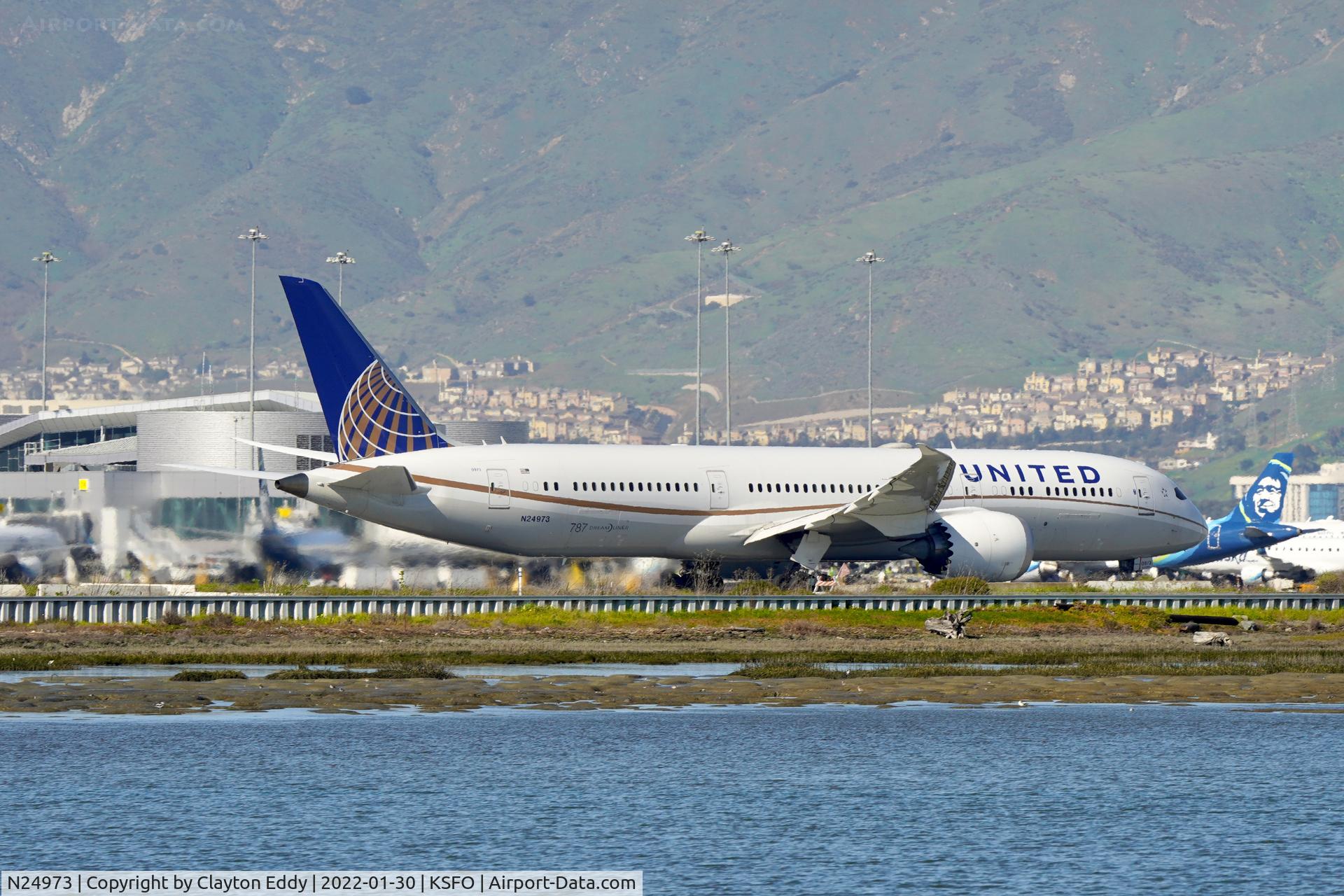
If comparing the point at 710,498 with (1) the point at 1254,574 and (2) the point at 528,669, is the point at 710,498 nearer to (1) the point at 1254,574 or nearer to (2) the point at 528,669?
(2) the point at 528,669

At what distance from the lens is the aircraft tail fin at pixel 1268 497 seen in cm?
10300

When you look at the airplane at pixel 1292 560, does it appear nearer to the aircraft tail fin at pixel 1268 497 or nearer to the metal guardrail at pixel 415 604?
the aircraft tail fin at pixel 1268 497

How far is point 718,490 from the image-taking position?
65.4 metres

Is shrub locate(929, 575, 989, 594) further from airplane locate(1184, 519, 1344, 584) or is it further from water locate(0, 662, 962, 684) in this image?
airplane locate(1184, 519, 1344, 584)

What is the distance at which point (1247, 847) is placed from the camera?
1187 inches

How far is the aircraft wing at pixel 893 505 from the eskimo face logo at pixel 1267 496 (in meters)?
42.1

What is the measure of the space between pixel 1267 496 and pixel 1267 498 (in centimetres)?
20

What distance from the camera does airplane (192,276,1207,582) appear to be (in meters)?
61.1

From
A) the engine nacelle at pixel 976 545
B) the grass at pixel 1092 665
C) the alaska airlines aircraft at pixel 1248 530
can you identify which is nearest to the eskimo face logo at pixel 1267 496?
the alaska airlines aircraft at pixel 1248 530

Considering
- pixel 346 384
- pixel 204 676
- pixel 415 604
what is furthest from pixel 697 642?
pixel 204 676

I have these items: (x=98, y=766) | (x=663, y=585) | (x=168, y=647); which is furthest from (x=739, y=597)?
(x=98, y=766)

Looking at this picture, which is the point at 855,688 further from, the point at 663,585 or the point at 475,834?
the point at 663,585

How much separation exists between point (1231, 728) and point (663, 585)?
96.5ft

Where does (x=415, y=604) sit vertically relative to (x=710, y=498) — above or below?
below
